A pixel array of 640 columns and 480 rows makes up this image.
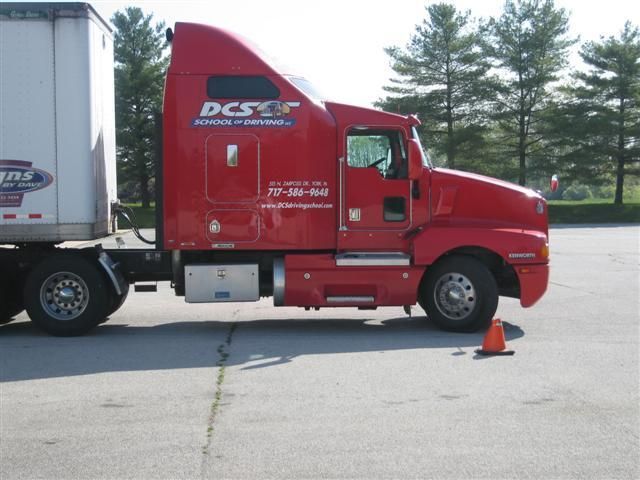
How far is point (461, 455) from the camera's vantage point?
543 cm

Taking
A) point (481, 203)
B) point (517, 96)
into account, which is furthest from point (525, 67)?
point (481, 203)

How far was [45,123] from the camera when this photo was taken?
9828 mm

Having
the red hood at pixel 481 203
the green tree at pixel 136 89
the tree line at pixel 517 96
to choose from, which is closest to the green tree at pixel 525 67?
the tree line at pixel 517 96

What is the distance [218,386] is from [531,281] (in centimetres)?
462

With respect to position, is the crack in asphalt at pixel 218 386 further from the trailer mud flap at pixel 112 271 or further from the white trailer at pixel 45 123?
the white trailer at pixel 45 123

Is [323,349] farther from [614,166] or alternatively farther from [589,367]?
[614,166]

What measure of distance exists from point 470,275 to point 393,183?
4.89 ft

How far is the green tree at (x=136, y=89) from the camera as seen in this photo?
4909 centimetres

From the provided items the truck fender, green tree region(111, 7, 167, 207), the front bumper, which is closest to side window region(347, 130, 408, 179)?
the truck fender

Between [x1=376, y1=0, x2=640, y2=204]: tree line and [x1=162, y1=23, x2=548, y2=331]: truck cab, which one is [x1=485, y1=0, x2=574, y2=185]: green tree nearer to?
[x1=376, y1=0, x2=640, y2=204]: tree line

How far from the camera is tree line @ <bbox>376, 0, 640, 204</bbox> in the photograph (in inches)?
2140

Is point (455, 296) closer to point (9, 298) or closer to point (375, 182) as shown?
point (375, 182)

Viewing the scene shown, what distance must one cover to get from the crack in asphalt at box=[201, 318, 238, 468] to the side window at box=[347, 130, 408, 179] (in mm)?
2665

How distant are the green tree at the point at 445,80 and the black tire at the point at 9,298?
149ft
